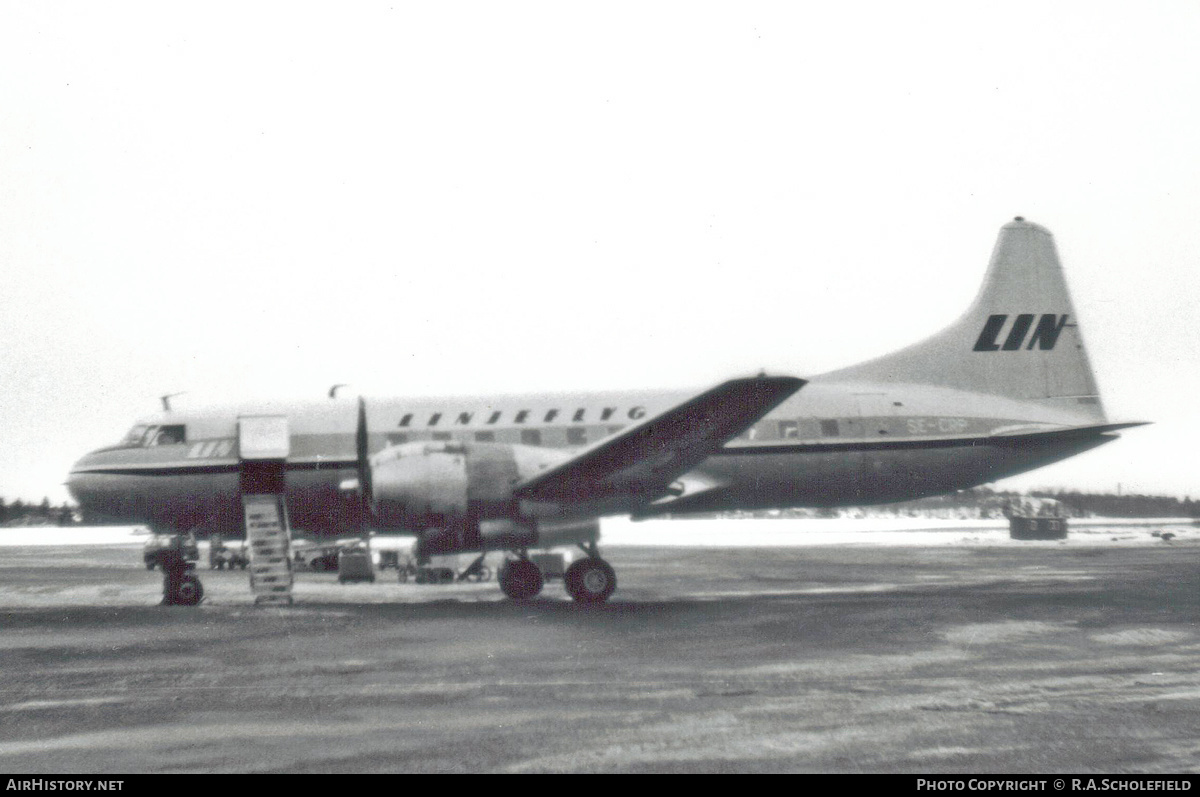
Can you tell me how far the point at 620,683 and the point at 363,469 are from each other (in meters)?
12.9

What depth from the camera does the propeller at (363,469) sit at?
24.0 m

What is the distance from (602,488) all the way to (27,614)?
10128 millimetres

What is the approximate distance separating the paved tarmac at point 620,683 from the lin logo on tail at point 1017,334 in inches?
214

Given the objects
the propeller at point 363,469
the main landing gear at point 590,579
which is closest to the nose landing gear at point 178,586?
the propeller at point 363,469

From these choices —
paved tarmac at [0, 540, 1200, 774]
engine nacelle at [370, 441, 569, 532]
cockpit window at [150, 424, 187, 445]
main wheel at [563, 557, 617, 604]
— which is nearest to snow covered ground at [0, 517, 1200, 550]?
main wheel at [563, 557, 617, 604]

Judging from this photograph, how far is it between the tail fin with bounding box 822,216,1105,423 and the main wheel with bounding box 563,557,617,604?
24.0ft

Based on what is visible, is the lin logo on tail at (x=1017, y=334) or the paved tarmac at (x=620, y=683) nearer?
the paved tarmac at (x=620, y=683)

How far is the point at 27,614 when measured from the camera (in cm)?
2177

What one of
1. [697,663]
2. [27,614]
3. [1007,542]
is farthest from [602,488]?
[1007,542]

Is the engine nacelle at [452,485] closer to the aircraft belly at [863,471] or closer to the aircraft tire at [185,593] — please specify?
the aircraft belly at [863,471]

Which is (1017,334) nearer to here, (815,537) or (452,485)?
(452,485)

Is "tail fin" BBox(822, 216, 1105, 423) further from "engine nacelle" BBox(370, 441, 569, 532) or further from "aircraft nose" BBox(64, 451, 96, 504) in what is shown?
"aircraft nose" BBox(64, 451, 96, 504)

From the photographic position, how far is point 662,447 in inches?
850
